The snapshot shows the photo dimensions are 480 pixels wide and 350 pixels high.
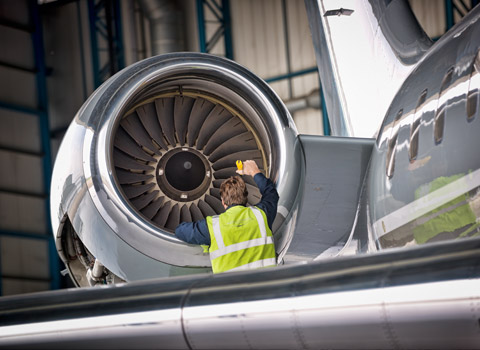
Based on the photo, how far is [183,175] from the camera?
514 centimetres

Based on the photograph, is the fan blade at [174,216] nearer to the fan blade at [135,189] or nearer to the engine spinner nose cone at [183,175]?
the engine spinner nose cone at [183,175]

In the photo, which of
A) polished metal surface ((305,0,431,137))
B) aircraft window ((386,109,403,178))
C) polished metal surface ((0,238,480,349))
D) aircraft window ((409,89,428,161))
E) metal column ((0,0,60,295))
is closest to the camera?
polished metal surface ((0,238,480,349))

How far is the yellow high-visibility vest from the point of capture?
178 inches

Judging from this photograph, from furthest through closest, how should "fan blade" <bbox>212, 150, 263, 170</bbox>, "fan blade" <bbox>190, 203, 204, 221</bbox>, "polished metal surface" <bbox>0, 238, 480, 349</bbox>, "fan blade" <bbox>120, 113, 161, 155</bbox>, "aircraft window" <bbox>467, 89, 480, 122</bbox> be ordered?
"fan blade" <bbox>212, 150, 263, 170</bbox> → "fan blade" <bbox>190, 203, 204, 221</bbox> → "fan blade" <bbox>120, 113, 161, 155</bbox> → "aircraft window" <bbox>467, 89, 480, 122</bbox> → "polished metal surface" <bbox>0, 238, 480, 349</bbox>

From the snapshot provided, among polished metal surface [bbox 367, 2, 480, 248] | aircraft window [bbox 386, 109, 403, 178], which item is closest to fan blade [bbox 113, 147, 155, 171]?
polished metal surface [bbox 367, 2, 480, 248]

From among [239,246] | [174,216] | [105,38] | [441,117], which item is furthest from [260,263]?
[105,38]

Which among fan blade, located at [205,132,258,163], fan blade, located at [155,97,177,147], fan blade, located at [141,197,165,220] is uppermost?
fan blade, located at [155,97,177,147]

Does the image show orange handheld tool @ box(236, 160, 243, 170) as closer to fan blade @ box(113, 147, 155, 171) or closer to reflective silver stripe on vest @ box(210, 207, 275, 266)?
reflective silver stripe on vest @ box(210, 207, 275, 266)

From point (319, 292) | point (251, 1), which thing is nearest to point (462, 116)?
point (319, 292)

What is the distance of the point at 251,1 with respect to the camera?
18.6m

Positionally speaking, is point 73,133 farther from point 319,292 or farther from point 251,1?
point 251,1

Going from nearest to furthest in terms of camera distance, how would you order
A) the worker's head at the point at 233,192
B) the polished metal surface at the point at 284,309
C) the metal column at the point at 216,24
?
1. the polished metal surface at the point at 284,309
2. the worker's head at the point at 233,192
3. the metal column at the point at 216,24

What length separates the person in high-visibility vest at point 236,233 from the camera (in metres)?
4.53

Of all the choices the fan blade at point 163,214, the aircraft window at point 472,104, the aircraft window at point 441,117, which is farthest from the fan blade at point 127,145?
the aircraft window at point 472,104
